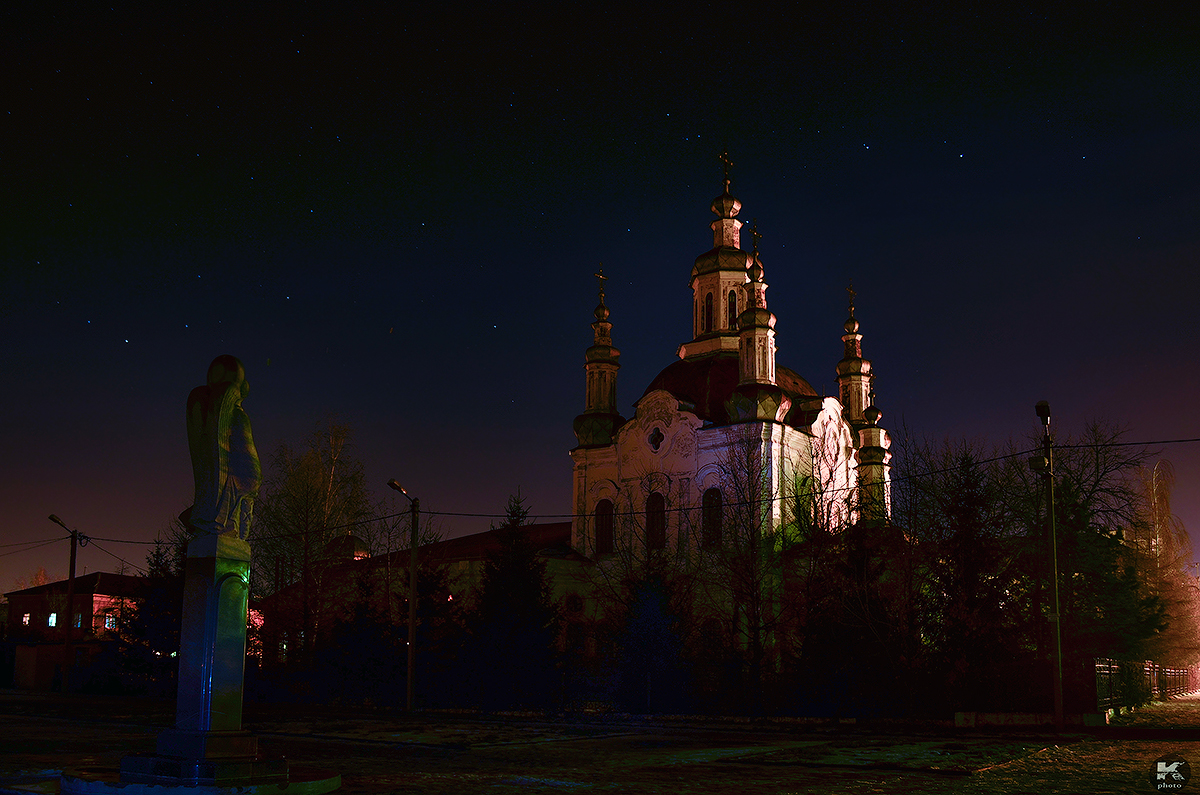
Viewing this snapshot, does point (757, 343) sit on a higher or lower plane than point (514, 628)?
higher

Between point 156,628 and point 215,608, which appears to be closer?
point 215,608

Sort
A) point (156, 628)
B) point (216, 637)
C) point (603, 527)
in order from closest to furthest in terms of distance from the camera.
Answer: point (216, 637), point (156, 628), point (603, 527)

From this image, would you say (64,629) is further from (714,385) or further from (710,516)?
(714,385)

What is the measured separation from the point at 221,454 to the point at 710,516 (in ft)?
104

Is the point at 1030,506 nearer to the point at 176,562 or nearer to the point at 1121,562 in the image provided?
the point at 1121,562

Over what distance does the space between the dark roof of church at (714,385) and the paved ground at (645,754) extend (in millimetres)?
19477

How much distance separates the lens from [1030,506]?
3134 cm

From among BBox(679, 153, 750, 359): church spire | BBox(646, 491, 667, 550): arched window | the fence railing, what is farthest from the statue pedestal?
BBox(679, 153, 750, 359): church spire

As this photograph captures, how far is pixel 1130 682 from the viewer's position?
2970cm

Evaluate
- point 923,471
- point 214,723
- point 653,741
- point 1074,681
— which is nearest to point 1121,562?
point 923,471

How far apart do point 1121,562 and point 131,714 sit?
3004 cm

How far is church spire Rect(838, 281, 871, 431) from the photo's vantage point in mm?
49406

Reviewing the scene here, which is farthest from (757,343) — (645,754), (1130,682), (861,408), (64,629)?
(64,629)

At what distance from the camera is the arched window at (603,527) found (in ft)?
147
